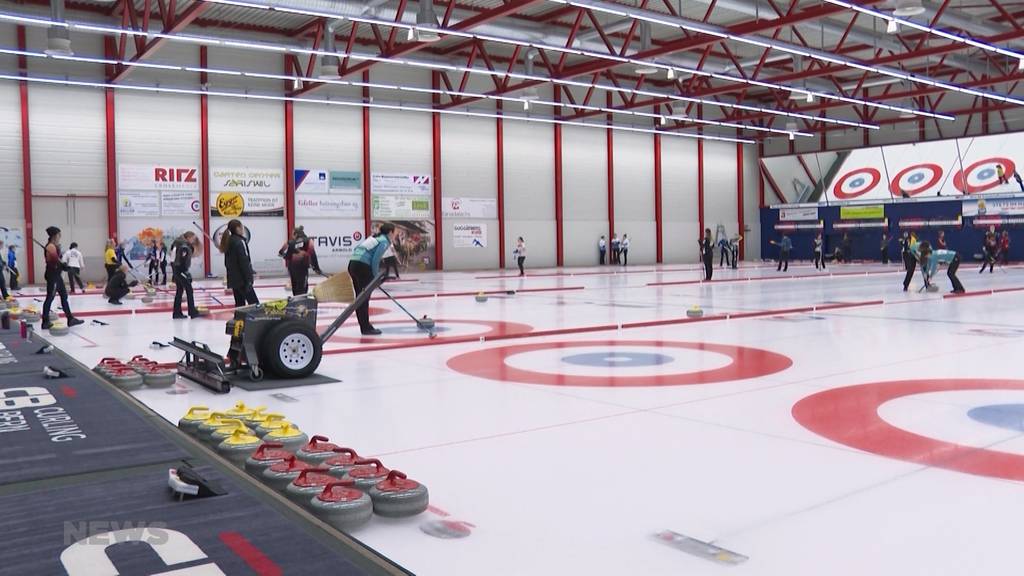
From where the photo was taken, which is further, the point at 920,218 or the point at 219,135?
the point at 920,218

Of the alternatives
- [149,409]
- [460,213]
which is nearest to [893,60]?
[460,213]

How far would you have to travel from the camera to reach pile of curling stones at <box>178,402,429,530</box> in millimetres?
3811

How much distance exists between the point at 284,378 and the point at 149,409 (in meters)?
1.50

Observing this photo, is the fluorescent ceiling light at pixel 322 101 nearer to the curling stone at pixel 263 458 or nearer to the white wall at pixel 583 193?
the white wall at pixel 583 193

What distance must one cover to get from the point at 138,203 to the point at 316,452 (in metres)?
27.2

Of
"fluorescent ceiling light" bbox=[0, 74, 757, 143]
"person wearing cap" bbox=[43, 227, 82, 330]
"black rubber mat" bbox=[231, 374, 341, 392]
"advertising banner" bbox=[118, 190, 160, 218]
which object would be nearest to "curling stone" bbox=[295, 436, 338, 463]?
"black rubber mat" bbox=[231, 374, 341, 392]

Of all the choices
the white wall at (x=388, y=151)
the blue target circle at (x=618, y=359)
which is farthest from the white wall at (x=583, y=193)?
the blue target circle at (x=618, y=359)

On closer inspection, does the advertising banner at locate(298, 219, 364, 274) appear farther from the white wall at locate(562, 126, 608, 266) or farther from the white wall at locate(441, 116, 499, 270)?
the white wall at locate(562, 126, 608, 266)

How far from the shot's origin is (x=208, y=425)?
530 cm

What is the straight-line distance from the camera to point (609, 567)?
3223 millimetres

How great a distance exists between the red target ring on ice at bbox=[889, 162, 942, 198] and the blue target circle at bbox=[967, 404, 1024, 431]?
38972mm

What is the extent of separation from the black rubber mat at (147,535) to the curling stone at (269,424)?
1.05 meters

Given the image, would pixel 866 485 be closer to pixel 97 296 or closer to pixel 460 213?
pixel 97 296

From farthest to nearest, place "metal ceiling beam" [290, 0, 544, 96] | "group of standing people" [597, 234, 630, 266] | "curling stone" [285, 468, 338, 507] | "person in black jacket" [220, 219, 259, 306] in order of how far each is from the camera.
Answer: "group of standing people" [597, 234, 630, 266]
"metal ceiling beam" [290, 0, 544, 96]
"person in black jacket" [220, 219, 259, 306]
"curling stone" [285, 468, 338, 507]
